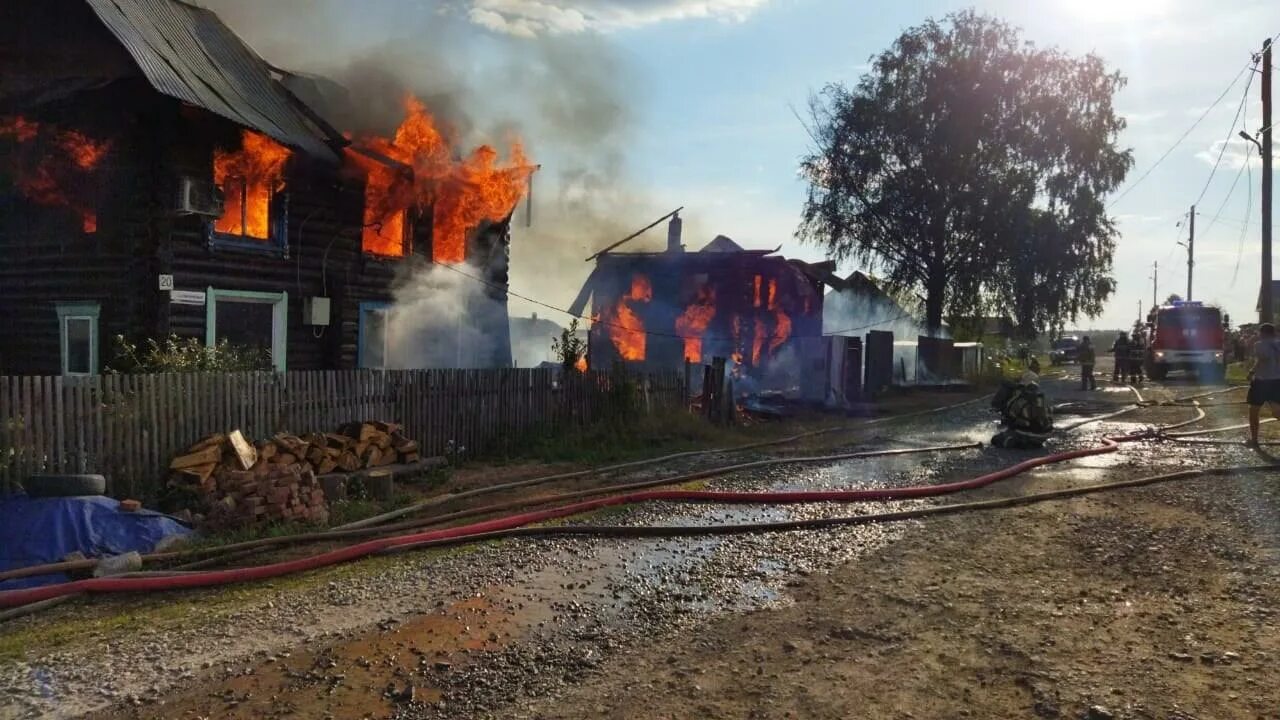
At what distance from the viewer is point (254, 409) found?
8953 millimetres

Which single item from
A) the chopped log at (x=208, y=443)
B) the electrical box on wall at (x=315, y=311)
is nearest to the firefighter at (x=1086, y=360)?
the electrical box on wall at (x=315, y=311)

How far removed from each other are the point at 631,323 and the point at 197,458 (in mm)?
19646

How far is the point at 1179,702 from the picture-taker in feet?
12.3

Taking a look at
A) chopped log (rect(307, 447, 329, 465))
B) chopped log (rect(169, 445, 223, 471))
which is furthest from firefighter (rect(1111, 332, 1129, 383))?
chopped log (rect(169, 445, 223, 471))

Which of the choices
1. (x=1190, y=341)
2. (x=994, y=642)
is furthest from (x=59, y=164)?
(x=1190, y=341)

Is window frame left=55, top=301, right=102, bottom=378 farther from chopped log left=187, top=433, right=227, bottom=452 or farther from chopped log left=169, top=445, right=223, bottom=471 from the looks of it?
chopped log left=169, top=445, right=223, bottom=471

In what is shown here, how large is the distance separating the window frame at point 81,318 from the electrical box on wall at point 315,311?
3124 millimetres

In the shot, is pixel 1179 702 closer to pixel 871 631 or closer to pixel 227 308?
pixel 871 631

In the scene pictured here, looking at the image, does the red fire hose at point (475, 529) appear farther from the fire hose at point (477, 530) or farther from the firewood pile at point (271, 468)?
the firewood pile at point (271, 468)

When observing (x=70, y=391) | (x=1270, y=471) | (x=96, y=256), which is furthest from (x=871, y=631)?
(x=96, y=256)

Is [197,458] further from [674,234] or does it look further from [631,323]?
[674,234]

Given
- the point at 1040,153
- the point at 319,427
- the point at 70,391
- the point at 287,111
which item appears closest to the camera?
the point at 70,391

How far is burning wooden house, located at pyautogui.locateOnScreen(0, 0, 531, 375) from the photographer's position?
41.2 feet

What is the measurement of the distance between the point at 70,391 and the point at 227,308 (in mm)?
6890
